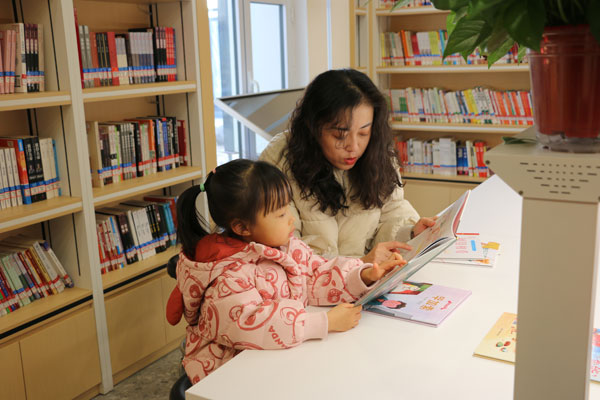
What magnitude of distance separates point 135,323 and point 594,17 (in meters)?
2.35

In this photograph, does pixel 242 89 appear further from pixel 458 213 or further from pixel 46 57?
pixel 458 213

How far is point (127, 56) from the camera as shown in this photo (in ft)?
8.85

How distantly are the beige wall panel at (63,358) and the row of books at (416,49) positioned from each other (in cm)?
292

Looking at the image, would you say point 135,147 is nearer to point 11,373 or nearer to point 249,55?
point 11,373

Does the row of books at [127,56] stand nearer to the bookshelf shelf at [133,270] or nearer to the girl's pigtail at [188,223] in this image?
the bookshelf shelf at [133,270]

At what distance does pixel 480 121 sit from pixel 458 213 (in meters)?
2.98

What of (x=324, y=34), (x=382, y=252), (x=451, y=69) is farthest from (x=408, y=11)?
(x=382, y=252)

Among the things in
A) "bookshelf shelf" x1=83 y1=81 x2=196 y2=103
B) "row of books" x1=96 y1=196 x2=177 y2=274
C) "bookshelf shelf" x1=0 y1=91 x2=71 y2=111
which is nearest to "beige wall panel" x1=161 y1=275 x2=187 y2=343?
"row of books" x1=96 y1=196 x2=177 y2=274

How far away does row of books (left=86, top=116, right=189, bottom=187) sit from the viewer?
8.39 feet

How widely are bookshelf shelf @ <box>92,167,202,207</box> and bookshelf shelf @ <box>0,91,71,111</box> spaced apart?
0.41 m

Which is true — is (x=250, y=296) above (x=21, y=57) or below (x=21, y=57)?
below

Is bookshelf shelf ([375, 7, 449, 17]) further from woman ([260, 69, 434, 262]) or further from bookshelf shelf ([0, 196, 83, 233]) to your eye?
bookshelf shelf ([0, 196, 83, 233])

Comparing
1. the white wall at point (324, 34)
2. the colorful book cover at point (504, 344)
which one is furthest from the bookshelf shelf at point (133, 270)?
the white wall at point (324, 34)

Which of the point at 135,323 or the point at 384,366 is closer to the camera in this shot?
the point at 384,366
